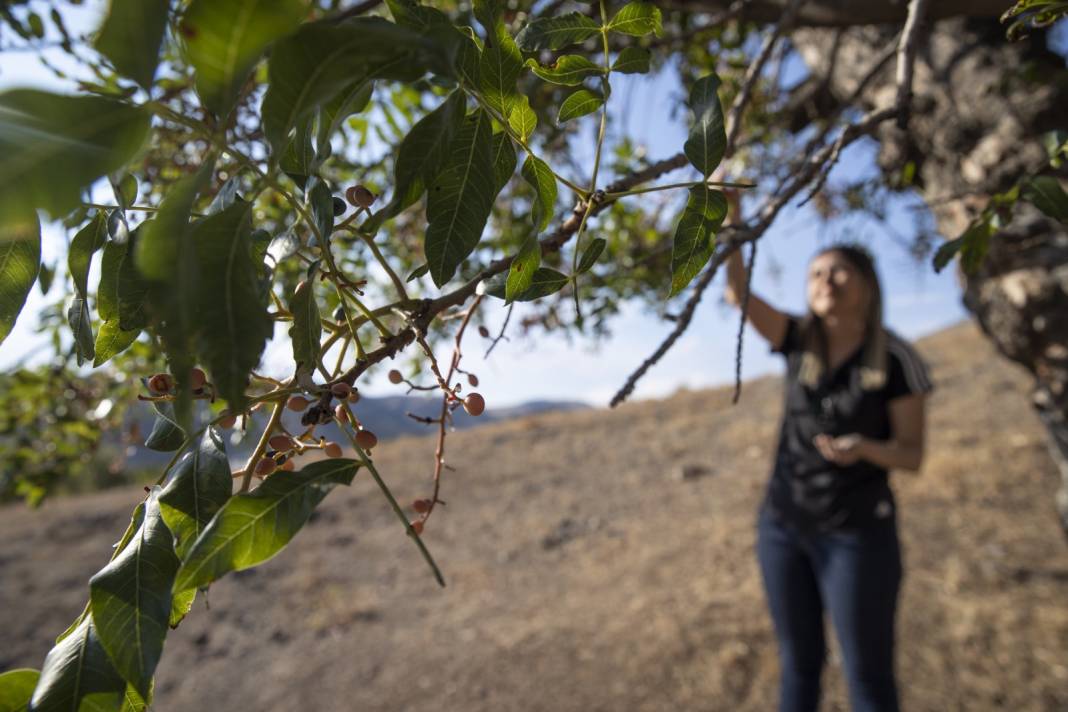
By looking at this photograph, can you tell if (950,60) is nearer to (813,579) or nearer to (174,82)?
(813,579)

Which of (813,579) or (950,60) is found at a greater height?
(950,60)

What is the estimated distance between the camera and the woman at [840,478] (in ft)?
7.02

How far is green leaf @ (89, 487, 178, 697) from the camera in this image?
443mm

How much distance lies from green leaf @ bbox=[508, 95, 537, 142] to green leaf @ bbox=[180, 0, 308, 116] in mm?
262

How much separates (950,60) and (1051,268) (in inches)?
32.5

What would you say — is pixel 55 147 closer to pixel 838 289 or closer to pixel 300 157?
pixel 300 157

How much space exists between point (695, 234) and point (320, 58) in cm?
38

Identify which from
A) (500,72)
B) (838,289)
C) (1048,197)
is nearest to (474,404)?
(500,72)

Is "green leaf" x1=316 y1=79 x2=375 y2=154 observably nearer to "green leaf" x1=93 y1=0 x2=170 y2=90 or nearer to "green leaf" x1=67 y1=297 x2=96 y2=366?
"green leaf" x1=93 y1=0 x2=170 y2=90

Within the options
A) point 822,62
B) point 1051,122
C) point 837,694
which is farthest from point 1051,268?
point 837,694

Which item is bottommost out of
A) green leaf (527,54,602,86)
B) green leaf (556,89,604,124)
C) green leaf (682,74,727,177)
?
green leaf (682,74,727,177)

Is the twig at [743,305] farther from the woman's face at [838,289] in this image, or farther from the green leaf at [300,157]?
the woman's face at [838,289]

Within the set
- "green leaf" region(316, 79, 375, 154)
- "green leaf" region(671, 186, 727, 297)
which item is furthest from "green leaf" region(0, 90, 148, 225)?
"green leaf" region(671, 186, 727, 297)

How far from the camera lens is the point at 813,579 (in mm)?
2418
